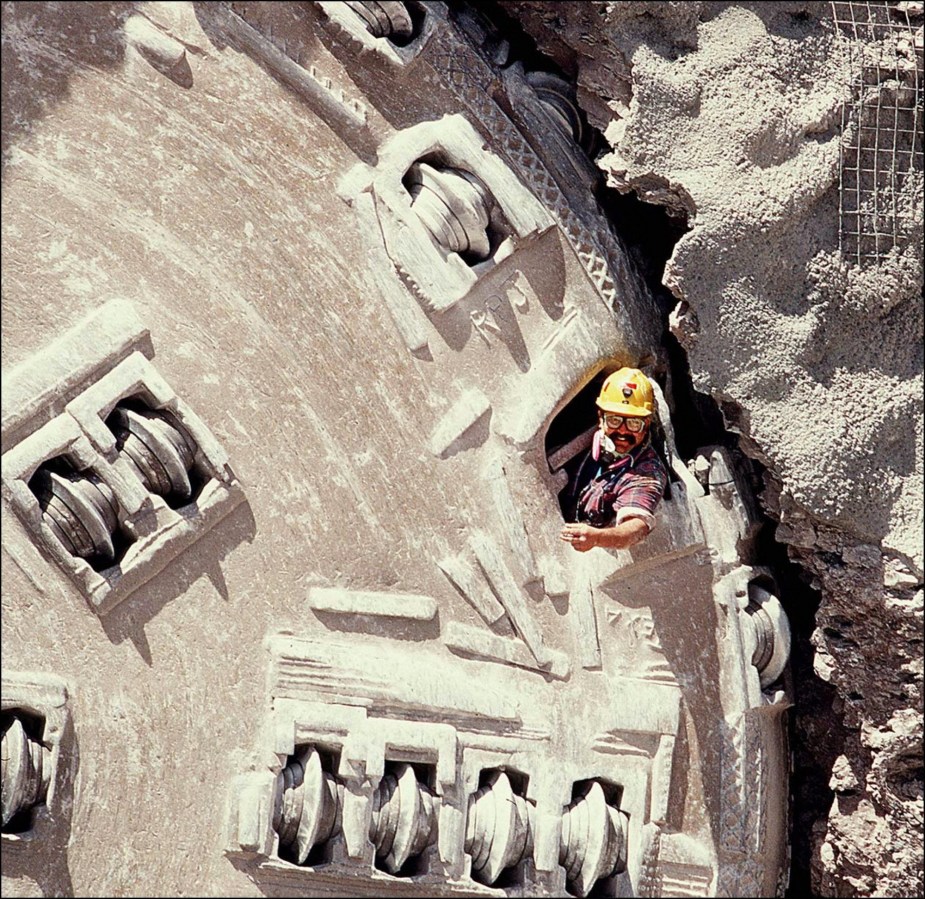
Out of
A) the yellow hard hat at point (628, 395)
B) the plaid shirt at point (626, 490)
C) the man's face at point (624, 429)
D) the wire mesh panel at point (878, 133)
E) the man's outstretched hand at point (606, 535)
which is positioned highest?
the wire mesh panel at point (878, 133)

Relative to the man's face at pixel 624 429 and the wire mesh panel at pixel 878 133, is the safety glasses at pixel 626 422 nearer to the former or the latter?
the man's face at pixel 624 429

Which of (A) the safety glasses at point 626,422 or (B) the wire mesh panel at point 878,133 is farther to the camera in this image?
(B) the wire mesh panel at point 878,133

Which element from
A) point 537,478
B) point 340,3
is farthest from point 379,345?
point 340,3

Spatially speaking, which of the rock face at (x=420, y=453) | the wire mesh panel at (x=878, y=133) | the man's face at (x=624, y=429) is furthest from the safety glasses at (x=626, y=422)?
the wire mesh panel at (x=878, y=133)

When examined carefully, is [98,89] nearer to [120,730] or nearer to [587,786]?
[120,730]

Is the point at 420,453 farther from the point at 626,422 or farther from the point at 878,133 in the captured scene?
the point at 878,133

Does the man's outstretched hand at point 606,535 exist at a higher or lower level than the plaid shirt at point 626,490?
lower

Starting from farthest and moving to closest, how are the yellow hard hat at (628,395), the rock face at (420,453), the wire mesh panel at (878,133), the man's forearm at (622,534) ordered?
the wire mesh panel at (878,133) → the yellow hard hat at (628,395) → the man's forearm at (622,534) → the rock face at (420,453)

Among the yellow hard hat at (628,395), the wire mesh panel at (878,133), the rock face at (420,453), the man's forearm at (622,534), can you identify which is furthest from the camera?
the wire mesh panel at (878,133)
